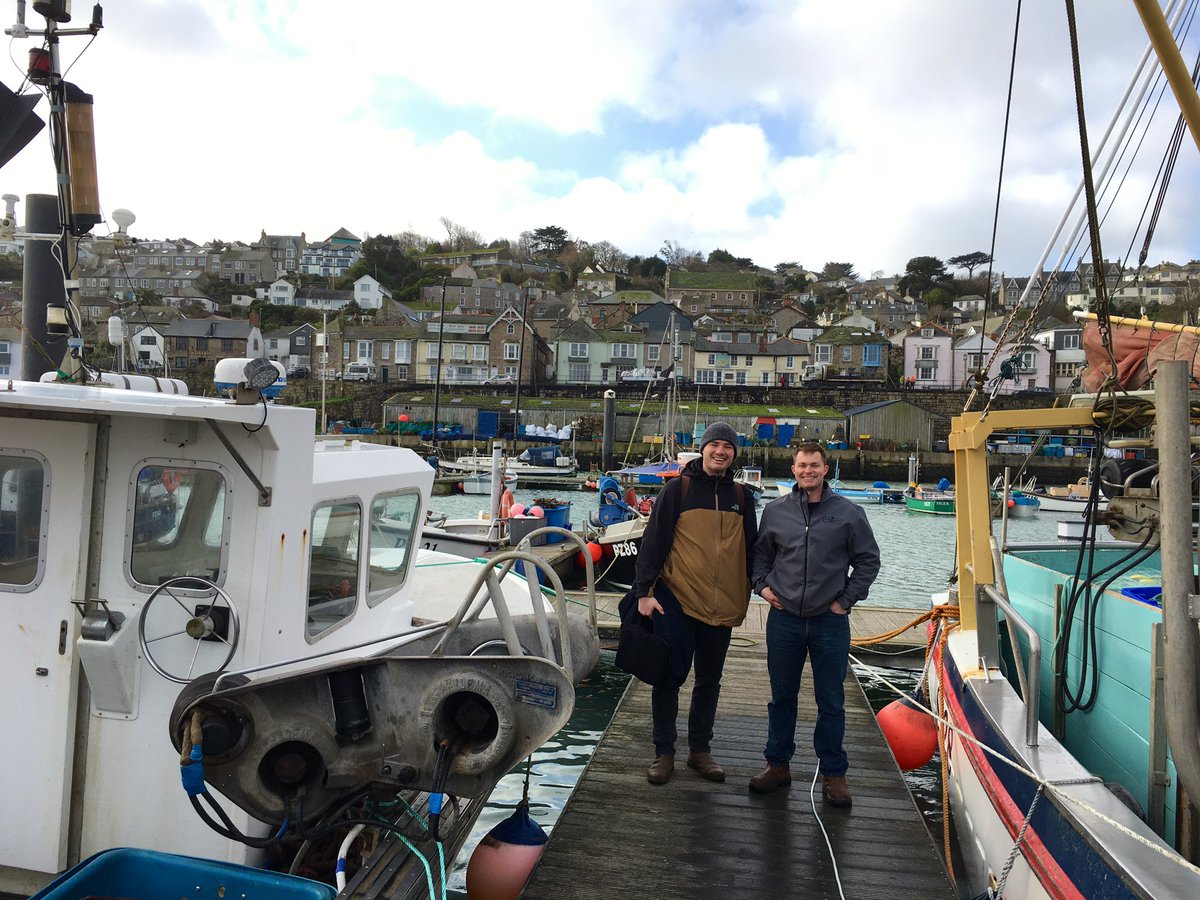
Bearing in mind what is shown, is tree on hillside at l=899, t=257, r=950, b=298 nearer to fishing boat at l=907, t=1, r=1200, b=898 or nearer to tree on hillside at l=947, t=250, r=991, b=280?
tree on hillside at l=947, t=250, r=991, b=280

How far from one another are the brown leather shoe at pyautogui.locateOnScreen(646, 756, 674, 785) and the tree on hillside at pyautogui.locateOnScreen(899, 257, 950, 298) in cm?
12890

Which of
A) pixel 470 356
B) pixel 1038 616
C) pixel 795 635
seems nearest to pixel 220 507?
pixel 795 635

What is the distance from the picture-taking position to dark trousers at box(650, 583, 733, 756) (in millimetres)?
5109

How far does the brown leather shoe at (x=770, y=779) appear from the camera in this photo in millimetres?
5219

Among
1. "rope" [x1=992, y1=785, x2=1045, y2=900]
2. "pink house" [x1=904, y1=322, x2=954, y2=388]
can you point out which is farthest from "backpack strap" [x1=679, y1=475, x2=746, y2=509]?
"pink house" [x1=904, y1=322, x2=954, y2=388]

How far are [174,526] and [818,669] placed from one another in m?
3.34

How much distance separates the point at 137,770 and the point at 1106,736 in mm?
4868

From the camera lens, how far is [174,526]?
4.18 meters

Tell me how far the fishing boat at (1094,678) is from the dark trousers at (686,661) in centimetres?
135

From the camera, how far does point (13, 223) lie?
676cm

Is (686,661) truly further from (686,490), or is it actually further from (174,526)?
(174,526)

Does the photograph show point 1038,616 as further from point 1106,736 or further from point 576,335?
point 576,335

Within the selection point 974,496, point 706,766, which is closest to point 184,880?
point 706,766

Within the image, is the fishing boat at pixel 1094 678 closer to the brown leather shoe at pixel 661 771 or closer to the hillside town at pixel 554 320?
the brown leather shoe at pixel 661 771
